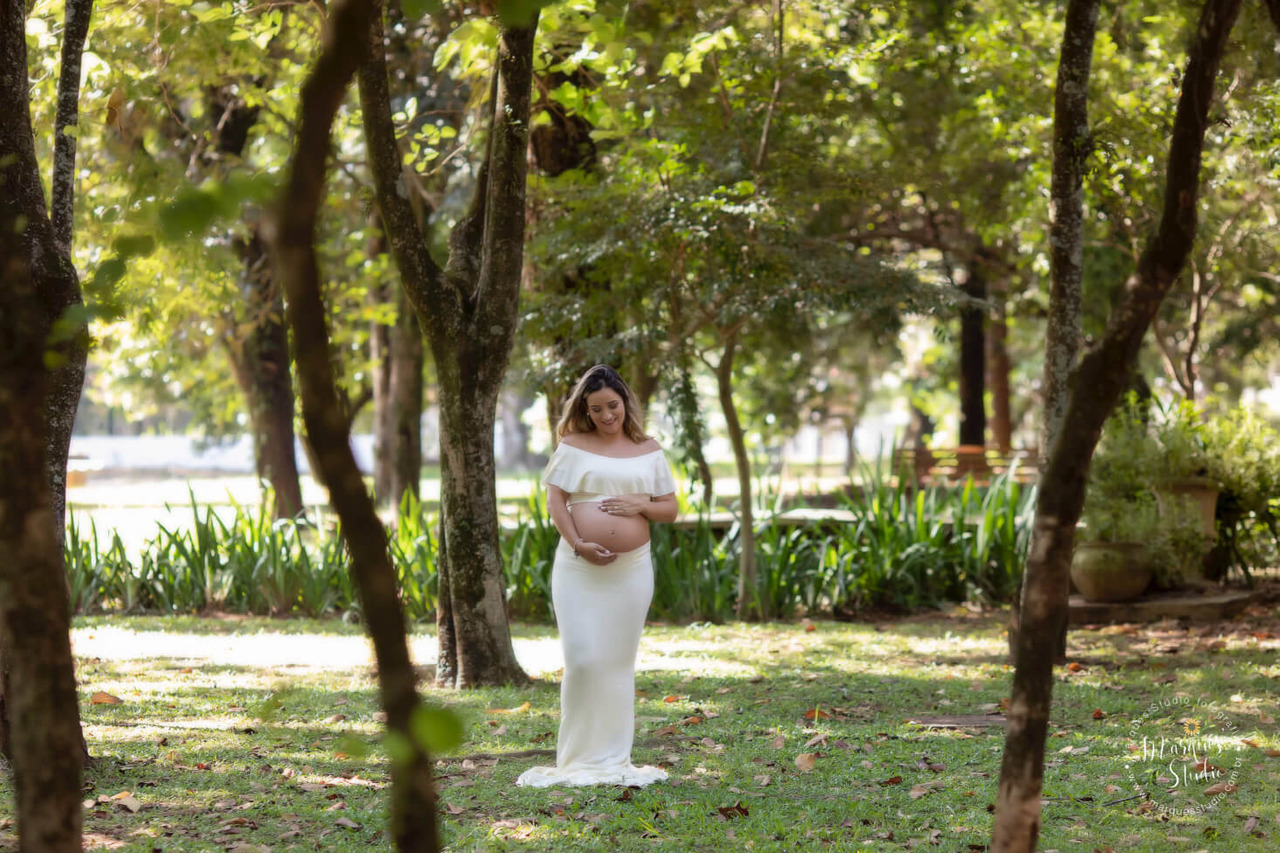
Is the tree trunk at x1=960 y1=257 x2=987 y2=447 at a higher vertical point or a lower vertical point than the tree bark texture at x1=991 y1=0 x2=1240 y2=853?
higher

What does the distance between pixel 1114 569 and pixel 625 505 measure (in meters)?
6.10

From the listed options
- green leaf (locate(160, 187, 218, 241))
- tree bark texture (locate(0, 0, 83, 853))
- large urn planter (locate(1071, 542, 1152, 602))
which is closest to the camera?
green leaf (locate(160, 187, 218, 241))

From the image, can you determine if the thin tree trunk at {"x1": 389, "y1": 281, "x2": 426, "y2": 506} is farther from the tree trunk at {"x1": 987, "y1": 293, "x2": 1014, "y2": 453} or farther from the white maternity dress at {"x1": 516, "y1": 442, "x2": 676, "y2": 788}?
the tree trunk at {"x1": 987, "y1": 293, "x2": 1014, "y2": 453}

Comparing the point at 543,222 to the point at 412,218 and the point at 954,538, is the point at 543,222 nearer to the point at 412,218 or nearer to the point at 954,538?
the point at 412,218

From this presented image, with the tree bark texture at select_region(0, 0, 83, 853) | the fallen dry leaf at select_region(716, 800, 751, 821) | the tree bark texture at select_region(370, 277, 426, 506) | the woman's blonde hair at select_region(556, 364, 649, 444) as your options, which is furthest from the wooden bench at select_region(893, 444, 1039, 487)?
the tree bark texture at select_region(0, 0, 83, 853)

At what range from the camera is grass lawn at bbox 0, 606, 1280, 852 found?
4.77m

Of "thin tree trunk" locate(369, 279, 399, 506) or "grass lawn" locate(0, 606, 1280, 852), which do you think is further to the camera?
"thin tree trunk" locate(369, 279, 399, 506)

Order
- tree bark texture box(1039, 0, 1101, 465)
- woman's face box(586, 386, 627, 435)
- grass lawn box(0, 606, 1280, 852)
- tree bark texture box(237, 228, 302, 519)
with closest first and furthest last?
grass lawn box(0, 606, 1280, 852) → woman's face box(586, 386, 627, 435) → tree bark texture box(1039, 0, 1101, 465) → tree bark texture box(237, 228, 302, 519)

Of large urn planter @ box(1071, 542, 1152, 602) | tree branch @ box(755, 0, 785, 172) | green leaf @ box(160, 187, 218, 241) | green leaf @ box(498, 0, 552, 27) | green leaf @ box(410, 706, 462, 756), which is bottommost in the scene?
large urn planter @ box(1071, 542, 1152, 602)

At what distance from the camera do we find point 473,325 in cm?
764

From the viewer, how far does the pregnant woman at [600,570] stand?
5.67 meters

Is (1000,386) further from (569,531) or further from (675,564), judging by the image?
(569,531)

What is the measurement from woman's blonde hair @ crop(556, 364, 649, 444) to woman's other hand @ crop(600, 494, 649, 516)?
0.33 m

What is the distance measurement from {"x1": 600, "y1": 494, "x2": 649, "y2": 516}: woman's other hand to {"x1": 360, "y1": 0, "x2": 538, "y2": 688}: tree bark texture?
2020 mm
